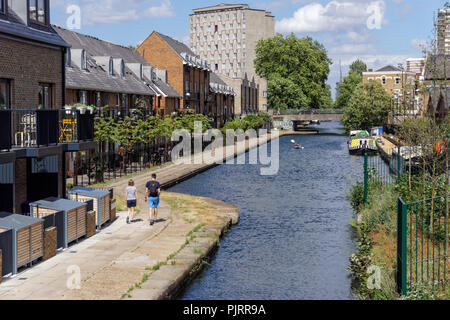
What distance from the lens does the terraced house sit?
17484 mm

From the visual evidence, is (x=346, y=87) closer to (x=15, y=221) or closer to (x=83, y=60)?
(x=83, y=60)

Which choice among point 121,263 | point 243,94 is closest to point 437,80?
point 121,263

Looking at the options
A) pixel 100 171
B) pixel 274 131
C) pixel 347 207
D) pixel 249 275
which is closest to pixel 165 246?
pixel 249 275

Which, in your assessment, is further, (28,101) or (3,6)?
(28,101)

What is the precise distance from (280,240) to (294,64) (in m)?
96.8

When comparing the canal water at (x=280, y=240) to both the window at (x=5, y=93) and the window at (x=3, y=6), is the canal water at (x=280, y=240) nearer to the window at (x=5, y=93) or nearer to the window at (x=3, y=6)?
the window at (x=5, y=93)

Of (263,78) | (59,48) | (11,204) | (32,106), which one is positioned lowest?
(11,204)

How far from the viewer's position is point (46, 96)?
2119 centimetres

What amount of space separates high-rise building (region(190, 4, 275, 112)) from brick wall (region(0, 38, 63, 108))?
13070 cm

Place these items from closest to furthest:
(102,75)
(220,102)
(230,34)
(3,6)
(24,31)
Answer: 1. (3,6)
2. (24,31)
3. (102,75)
4. (220,102)
5. (230,34)

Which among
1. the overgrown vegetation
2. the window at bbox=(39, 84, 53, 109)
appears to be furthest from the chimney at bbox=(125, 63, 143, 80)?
the window at bbox=(39, 84, 53, 109)

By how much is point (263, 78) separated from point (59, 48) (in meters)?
97.8

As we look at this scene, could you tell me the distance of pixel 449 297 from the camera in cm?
1117
